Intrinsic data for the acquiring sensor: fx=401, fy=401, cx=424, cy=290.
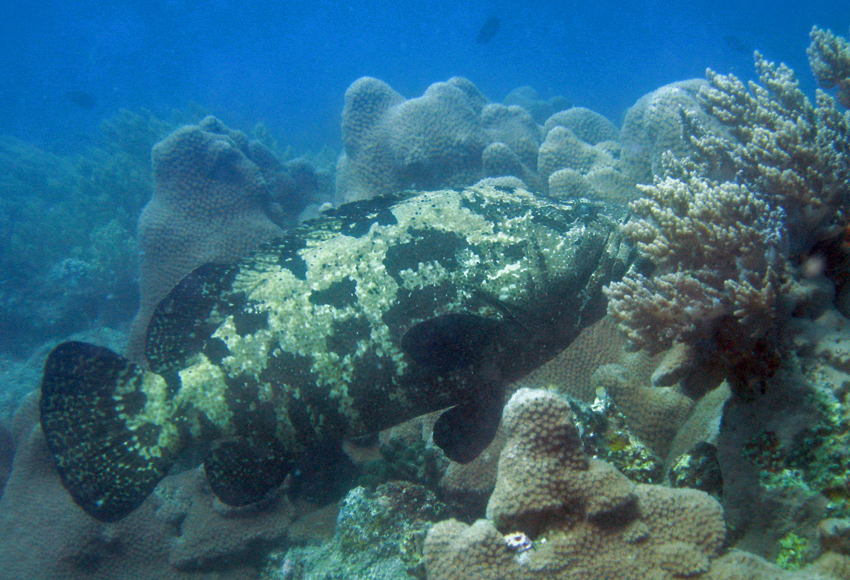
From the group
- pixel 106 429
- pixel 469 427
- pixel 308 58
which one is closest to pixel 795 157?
pixel 469 427

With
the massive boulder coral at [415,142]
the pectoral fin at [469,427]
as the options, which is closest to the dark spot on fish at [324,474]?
the pectoral fin at [469,427]

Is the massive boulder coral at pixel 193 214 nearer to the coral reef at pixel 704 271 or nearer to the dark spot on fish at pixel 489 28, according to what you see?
the coral reef at pixel 704 271

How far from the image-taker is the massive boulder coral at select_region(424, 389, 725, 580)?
1818 mm

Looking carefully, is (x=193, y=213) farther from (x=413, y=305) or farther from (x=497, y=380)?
(x=497, y=380)

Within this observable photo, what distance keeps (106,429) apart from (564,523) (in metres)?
3.27

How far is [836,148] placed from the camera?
2.62 meters

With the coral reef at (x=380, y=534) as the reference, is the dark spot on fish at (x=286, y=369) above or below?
above

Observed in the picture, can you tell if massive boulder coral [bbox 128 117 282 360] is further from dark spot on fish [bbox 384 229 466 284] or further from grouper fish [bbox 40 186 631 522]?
dark spot on fish [bbox 384 229 466 284]

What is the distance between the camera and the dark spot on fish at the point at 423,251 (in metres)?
3.05

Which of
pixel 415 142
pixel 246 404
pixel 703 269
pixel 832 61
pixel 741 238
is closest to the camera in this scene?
pixel 741 238

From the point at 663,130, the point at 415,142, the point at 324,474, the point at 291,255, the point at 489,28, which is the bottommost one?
the point at 324,474

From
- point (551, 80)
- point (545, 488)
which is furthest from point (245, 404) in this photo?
point (551, 80)

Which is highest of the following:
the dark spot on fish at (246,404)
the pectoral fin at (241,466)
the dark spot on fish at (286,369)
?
the dark spot on fish at (286,369)

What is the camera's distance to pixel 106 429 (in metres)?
3.03
